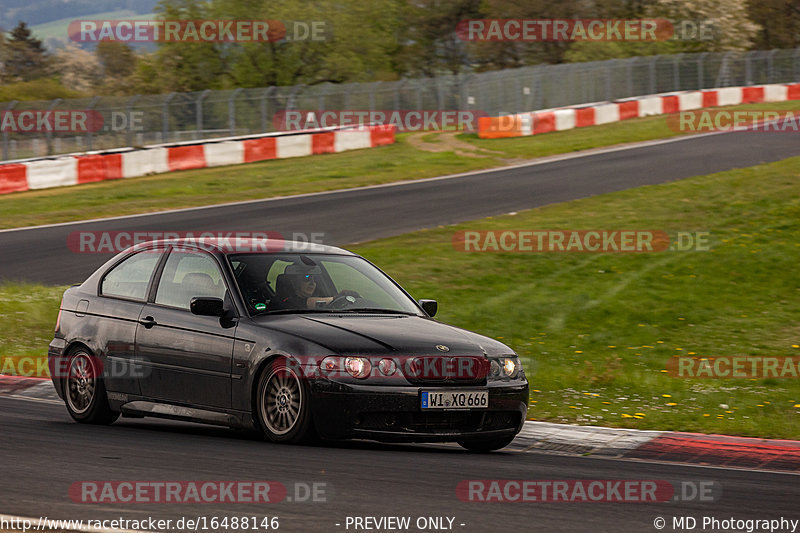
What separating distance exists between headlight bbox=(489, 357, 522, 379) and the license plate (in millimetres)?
216

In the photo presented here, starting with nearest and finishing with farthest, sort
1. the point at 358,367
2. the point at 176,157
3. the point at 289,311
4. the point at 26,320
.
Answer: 1. the point at 358,367
2. the point at 289,311
3. the point at 26,320
4. the point at 176,157

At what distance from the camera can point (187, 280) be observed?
28.4ft

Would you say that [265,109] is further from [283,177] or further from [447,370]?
[447,370]

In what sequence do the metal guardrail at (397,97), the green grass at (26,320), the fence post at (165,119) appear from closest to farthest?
1. the green grass at (26,320)
2. the metal guardrail at (397,97)
3. the fence post at (165,119)

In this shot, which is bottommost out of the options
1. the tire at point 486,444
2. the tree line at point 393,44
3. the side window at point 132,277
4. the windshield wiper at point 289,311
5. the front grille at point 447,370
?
the tire at point 486,444

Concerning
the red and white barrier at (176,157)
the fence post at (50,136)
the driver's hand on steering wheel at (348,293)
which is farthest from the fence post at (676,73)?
the driver's hand on steering wheel at (348,293)

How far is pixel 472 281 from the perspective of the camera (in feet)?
52.1

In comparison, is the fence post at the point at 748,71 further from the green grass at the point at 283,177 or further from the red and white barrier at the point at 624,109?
the green grass at the point at 283,177

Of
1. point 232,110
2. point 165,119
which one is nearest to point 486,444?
point 165,119

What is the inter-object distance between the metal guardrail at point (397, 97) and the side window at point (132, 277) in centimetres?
2184

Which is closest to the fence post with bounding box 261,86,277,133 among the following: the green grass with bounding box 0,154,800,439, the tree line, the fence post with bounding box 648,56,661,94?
the fence post with bounding box 648,56,661,94

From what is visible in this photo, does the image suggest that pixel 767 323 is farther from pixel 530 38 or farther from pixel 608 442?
pixel 530 38

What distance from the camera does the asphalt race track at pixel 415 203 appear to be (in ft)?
62.6

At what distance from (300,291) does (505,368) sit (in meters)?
1.58
